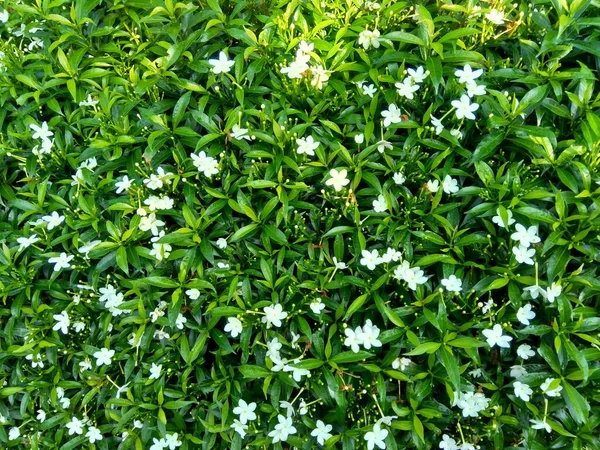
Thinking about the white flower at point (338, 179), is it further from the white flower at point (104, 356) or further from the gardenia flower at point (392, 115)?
the white flower at point (104, 356)

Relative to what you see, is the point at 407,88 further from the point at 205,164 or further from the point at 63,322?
the point at 63,322

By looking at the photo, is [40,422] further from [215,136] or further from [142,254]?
[215,136]

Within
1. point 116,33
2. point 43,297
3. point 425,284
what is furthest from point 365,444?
point 116,33

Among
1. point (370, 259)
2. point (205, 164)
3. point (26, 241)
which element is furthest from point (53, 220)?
point (370, 259)

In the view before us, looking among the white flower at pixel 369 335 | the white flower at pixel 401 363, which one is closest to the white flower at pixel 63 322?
the white flower at pixel 369 335

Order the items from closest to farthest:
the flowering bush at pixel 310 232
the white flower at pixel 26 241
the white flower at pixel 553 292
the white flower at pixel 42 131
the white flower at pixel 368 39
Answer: the white flower at pixel 553 292
the flowering bush at pixel 310 232
the white flower at pixel 368 39
the white flower at pixel 26 241
the white flower at pixel 42 131

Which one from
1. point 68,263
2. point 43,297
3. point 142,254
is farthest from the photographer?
point 43,297
